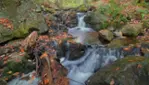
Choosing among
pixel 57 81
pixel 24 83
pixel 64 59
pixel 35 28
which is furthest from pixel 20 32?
pixel 57 81

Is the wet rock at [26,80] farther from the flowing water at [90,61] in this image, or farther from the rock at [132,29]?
the rock at [132,29]

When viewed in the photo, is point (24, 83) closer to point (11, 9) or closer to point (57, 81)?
point (57, 81)

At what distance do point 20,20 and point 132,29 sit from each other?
550 cm

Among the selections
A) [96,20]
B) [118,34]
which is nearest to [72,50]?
[118,34]

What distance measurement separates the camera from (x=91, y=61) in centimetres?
774

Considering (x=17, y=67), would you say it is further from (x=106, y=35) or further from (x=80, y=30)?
(x=80, y=30)

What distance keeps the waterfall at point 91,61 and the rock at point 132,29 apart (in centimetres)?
208

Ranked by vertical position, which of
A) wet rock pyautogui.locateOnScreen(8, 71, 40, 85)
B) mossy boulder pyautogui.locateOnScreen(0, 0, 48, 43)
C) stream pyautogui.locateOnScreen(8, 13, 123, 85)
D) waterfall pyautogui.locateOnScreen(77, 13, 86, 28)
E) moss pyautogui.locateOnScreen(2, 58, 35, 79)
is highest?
mossy boulder pyautogui.locateOnScreen(0, 0, 48, 43)

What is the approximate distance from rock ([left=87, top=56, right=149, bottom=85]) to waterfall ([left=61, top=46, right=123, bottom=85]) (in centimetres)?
167

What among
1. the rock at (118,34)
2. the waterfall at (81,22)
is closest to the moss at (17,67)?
the rock at (118,34)

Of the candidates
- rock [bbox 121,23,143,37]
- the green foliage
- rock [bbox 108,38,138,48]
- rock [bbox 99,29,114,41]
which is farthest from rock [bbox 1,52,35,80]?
the green foliage

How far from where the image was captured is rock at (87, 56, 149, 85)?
5102 mm

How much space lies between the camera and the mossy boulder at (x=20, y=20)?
792cm

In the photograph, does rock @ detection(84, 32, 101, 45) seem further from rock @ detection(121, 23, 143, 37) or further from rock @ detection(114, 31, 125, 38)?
rock @ detection(121, 23, 143, 37)
